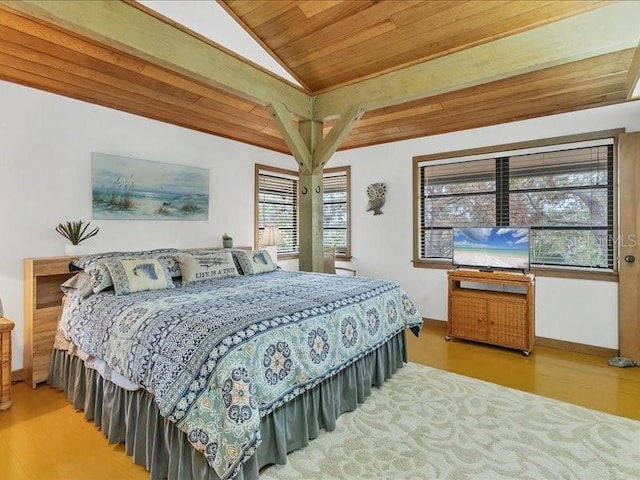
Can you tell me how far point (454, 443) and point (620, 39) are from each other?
277 cm

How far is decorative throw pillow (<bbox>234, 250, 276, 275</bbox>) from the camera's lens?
12.2 feet

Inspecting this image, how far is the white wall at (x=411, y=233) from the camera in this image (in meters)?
3.67

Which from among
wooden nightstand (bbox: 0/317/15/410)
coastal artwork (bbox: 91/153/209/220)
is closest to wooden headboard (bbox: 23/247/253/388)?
wooden nightstand (bbox: 0/317/15/410)

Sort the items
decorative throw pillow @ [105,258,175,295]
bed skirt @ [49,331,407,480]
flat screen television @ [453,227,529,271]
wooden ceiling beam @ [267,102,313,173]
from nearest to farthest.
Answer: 1. bed skirt @ [49,331,407,480]
2. decorative throw pillow @ [105,258,175,295]
3. wooden ceiling beam @ [267,102,313,173]
4. flat screen television @ [453,227,529,271]

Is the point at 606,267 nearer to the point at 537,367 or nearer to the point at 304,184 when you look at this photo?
the point at 537,367

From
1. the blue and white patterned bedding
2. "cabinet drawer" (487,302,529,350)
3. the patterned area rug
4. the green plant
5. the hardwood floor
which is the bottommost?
the patterned area rug

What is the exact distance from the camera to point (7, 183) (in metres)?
2.89

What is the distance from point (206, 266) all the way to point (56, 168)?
1.57 meters

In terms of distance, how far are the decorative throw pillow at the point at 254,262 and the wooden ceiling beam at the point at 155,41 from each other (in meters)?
1.55

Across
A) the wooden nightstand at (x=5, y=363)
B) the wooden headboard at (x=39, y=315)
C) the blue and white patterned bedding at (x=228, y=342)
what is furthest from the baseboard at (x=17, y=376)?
the blue and white patterned bedding at (x=228, y=342)

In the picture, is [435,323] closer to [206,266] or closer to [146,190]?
[206,266]

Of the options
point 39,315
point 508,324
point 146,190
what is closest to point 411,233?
point 508,324

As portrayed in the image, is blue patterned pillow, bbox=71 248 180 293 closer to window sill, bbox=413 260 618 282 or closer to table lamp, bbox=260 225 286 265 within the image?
table lamp, bbox=260 225 286 265

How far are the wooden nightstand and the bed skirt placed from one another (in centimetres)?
33
